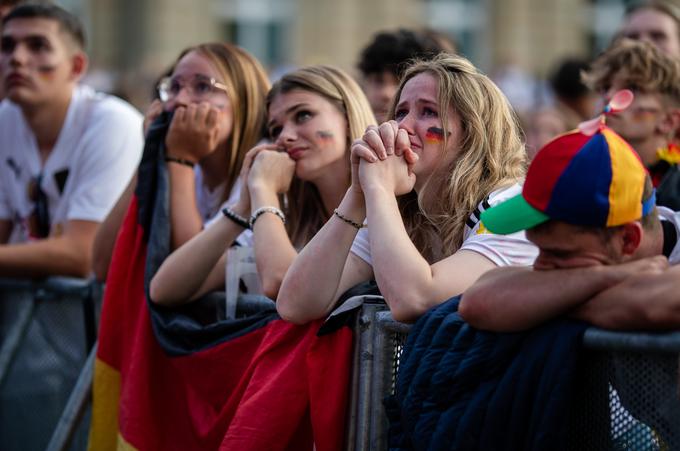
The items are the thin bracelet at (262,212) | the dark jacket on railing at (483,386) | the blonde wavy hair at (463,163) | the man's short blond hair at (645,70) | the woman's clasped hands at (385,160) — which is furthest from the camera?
the man's short blond hair at (645,70)

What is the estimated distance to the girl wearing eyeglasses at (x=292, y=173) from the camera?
4328 millimetres

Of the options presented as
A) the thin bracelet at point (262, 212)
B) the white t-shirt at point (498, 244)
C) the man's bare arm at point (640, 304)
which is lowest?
the thin bracelet at point (262, 212)

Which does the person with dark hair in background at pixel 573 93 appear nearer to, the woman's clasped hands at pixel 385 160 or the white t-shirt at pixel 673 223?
the woman's clasped hands at pixel 385 160

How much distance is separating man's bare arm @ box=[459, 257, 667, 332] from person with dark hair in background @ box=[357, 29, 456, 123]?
3063 mm

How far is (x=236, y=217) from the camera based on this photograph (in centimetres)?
433

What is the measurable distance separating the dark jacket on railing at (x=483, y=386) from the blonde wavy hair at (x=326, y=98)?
63.3 inches

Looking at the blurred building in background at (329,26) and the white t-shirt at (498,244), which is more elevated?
the white t-shirt at (498,244)

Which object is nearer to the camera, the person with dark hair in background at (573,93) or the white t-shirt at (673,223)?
the white t-shirt at (673,223)

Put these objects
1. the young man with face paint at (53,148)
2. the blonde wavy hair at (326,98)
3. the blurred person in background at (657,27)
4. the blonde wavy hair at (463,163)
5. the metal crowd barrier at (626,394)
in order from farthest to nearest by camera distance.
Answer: the blurred person in background at (657,27) → the young man with face paint at (53,148) → the blonde wavy hair at (326,98) → the blonde wavy hair at (463,163) → the metal crowd barrier at (626,394)

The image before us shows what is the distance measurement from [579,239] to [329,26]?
20.6m

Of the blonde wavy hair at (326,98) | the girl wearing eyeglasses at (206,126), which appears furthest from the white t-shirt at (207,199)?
the blonde wavy hair at (326,98)

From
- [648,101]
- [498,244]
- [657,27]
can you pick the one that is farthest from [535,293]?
[657,27]

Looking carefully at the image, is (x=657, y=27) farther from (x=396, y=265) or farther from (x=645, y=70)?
(x=396, y=265)

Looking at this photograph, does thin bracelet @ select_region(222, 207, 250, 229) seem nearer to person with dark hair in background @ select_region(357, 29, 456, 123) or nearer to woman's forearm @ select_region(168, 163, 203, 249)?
woman's forearm @ select_region(168, 163, 203, 249)
